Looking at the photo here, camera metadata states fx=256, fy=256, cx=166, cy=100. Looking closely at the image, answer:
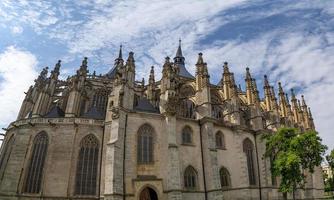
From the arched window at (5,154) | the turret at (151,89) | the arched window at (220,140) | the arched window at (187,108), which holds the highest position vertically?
the turret at (151,89)

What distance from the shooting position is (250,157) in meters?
26.6

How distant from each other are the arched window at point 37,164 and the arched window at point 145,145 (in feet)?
27.7

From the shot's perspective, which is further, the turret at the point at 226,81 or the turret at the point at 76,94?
the turret at the point at 226,81

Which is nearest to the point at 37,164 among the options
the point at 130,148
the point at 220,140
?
the point at 130,148

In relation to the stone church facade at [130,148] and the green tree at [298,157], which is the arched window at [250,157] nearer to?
the stone church facade at [130,148]

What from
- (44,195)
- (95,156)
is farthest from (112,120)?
(44,195)

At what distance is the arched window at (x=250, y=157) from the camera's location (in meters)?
25.7

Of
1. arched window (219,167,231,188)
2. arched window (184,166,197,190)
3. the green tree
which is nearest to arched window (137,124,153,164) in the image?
arched window (184,166,197,190)

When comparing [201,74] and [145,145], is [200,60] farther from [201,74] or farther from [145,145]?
[145,145]

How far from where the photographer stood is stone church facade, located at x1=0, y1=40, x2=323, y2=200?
20.2m

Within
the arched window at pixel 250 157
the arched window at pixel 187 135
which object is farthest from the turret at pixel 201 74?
the arched window at pixel 250 157

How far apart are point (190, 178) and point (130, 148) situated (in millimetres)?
5925

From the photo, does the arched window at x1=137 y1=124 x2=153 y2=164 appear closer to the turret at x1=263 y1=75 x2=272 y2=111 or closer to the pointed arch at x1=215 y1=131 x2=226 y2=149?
the pointed arch at x1=215 y1=131 x2=226 y2=149

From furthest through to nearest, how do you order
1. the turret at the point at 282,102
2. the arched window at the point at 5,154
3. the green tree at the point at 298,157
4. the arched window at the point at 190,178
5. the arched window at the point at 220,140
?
the turret at the point at 282,102 → the arched window at the point at 220,140 → the arched window at the point at 5,154 → the arched window at the point at 190,178 → the green tree at the point at 298,157
